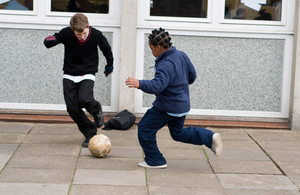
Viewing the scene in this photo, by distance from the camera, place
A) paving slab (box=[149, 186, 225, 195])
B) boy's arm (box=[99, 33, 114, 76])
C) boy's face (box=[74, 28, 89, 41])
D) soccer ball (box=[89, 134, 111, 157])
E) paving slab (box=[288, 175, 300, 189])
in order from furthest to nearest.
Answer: boy's arm (box=[99, 33, 114, 76])
boy's face (box=[74, 28, 89, 41])
soccer ball (box=[89, 134, 111, 157])
paving slab (box=[288, 175, 300, 189])
paving slab (box=[149, 186, 225, 195])

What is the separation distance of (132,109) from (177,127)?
99.2 inches

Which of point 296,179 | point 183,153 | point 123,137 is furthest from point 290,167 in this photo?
point 123,137

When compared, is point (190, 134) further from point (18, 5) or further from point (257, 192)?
point (18, 5)

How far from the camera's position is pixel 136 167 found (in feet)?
16.4

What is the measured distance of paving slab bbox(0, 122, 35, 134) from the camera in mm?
6629

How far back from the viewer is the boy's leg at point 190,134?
4.91 meters

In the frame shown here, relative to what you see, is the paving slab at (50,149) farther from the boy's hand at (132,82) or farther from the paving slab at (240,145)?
the paving slab at (240,145)

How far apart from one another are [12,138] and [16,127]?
2.46 ft

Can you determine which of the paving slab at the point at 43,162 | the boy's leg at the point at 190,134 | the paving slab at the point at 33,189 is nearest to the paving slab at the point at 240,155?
the boy's leg at the point at 190,134

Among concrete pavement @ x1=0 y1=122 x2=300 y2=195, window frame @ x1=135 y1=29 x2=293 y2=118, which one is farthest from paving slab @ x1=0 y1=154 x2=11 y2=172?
window frame @ x1=135 y1=29 x2=293 y2=118

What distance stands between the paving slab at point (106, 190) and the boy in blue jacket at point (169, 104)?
28.9 inches

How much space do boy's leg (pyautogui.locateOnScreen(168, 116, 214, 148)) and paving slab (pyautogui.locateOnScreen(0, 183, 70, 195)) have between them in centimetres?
140

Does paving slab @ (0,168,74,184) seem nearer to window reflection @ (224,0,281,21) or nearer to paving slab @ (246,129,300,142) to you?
paving slab @ (246,129,300,142)

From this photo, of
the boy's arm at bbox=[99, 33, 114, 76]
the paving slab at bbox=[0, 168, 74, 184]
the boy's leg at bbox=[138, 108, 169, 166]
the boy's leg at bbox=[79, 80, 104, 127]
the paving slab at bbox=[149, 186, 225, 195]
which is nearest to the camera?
the paving slab at bbox=[149, 186, 225, 195]
